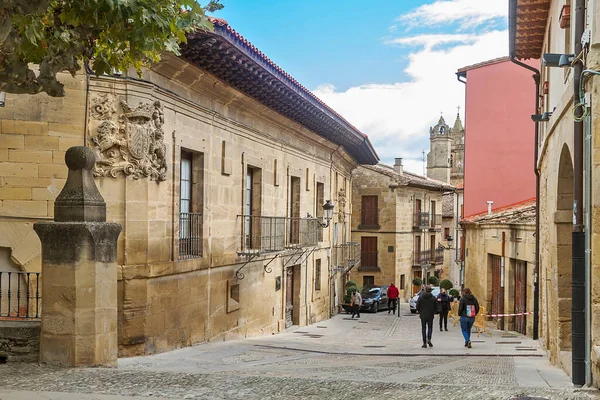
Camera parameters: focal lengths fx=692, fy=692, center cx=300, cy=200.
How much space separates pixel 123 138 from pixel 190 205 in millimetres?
2672

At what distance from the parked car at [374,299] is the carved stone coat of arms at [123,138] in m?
18.4

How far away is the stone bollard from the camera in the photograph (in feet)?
23.5

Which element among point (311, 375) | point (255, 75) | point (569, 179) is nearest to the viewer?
point (311, 375)

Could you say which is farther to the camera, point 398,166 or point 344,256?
point 398,166

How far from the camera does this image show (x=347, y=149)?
24.7m

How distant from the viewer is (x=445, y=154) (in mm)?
69188

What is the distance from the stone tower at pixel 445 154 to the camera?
224ft

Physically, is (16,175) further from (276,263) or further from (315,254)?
(315,254)

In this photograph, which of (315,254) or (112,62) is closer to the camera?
(112,62)

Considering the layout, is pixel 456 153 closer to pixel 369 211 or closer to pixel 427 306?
pixel 369 211

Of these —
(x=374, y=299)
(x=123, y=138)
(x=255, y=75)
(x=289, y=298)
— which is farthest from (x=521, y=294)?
(x=374, y=299)

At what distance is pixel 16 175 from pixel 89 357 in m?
3.77

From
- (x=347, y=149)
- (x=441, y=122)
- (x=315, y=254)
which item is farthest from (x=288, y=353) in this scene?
(x=441, y=122)

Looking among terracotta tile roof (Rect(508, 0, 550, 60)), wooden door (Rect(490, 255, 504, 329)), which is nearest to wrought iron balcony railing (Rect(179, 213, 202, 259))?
terracotta tile roof (Rect(508, 0, 550, 60))
